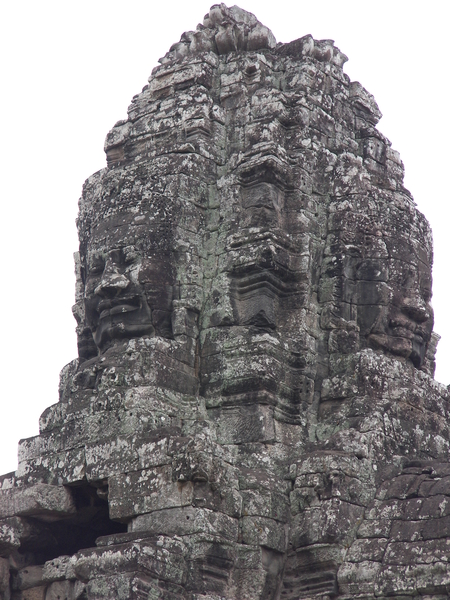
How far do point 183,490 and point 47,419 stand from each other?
9.69ft

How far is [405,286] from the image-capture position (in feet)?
54.3

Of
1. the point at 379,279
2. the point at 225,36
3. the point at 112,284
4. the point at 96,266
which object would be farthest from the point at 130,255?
the point at 225,36

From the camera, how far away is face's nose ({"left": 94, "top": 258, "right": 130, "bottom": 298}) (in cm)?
1606

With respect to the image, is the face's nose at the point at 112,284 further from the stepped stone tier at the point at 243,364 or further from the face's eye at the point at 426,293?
the face's eye at the point at 426,293

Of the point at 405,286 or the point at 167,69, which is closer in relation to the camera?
the point at 405,286

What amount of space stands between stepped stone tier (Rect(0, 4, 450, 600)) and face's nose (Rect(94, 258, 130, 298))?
0.05 m

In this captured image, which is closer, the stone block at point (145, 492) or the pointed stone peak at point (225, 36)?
the stone block at point (145, 492)

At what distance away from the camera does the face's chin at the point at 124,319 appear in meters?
16.0

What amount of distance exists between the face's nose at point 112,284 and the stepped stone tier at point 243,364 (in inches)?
1.8

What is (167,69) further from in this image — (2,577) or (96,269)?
(2,577)

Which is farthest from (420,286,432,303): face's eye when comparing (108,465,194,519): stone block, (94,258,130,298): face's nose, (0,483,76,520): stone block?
(0,483,76,520): stone block

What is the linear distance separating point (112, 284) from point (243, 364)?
2022 millimetres

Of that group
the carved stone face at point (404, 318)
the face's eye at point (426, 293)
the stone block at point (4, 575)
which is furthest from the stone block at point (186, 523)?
the face's eye at point (426, 293)

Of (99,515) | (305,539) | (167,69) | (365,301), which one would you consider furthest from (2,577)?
(167,69)
